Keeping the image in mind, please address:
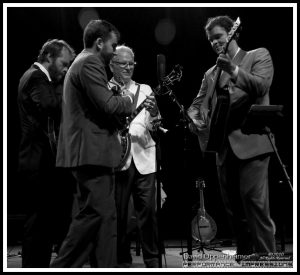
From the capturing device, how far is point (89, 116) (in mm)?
3143

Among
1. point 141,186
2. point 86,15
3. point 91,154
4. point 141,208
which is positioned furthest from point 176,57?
point 91,154

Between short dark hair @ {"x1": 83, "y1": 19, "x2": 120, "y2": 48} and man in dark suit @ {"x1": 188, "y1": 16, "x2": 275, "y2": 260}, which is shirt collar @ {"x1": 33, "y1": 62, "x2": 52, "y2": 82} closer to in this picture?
short dark hair @ {"x1": 83, "y1": 19, "x2": 120, "y2": 48}

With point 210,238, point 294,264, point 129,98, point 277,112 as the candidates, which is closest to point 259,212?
point 294,264

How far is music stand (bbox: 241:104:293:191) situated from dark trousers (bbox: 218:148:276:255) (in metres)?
0.27

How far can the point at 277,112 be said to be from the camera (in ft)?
9.97

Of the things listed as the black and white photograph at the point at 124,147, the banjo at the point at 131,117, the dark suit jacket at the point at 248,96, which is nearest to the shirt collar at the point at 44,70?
the black and white photograph at the point at 124,147

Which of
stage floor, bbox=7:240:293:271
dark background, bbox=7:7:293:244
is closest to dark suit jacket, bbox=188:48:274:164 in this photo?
stage floor, bbox=7:240:293:271

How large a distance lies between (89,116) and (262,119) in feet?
3.74

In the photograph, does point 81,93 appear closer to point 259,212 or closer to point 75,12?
point 259,212

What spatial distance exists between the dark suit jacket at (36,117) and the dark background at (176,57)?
2426 mm

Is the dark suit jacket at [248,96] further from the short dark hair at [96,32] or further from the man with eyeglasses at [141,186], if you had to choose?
the short dark hair at [96,32]

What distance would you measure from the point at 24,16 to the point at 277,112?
402 centimetres

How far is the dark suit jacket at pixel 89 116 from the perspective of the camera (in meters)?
3.07

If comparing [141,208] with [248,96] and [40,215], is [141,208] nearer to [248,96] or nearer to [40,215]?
[40,215]
